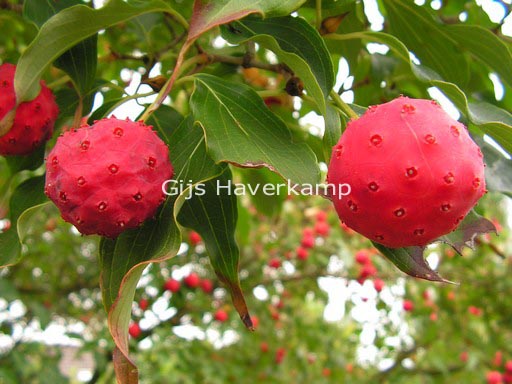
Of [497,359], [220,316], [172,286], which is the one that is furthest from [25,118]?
[497,359]

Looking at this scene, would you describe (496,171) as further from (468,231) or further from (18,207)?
(18,207)

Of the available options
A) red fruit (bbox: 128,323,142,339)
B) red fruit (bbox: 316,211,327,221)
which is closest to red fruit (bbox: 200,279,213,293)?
red fruit (bbox: 128,323,142,339)

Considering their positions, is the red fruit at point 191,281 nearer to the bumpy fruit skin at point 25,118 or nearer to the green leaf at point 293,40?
the bumpy fruit skin at point 25,118

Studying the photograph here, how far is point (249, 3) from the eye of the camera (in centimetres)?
102

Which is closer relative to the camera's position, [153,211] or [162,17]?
[153,211]

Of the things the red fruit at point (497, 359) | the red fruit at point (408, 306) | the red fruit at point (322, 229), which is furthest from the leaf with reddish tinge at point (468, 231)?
the red fruit at point (497, 359)

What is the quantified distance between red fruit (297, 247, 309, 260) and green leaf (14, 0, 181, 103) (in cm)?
308

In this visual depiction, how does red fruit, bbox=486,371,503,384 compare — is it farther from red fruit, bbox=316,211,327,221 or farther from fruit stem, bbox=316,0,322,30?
fruit stem, bbox=316,0,322,30

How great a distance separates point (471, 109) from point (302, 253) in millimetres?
3023

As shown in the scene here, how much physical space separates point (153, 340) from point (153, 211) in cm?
262

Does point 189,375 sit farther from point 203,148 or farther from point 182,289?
point 203,148

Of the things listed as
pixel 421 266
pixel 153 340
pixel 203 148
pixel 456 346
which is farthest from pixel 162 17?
pixel 456 346

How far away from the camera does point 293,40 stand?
48.0 inches

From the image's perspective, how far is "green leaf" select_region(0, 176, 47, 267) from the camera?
1.25 meters
